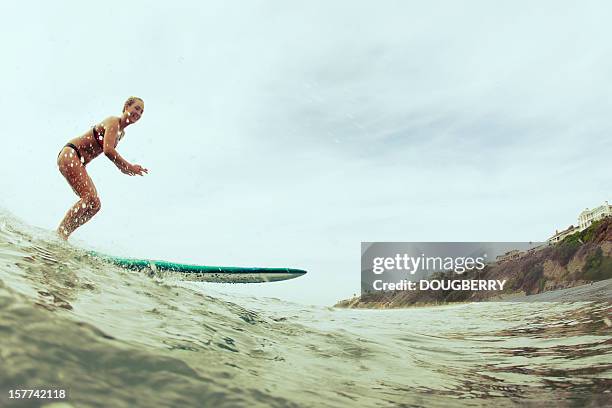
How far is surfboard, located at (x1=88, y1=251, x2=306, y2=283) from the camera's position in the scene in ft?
37.0

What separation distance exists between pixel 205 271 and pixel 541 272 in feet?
181

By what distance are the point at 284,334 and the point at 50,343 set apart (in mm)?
5433

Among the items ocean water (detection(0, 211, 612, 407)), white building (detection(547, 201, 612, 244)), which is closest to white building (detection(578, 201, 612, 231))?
white building (detection(547, 201, 612, 244))

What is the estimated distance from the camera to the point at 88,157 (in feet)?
36.1

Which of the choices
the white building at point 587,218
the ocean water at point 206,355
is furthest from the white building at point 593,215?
the ocean water at point 206,355

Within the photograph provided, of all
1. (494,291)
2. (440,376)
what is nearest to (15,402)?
(440,376)

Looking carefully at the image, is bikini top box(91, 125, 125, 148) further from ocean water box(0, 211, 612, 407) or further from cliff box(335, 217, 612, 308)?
cliff box(335, 217, 612, 308)

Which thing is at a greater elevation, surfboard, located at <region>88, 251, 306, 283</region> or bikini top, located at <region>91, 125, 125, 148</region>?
bikini top, located at <region>91, 125, 125, 148</region>

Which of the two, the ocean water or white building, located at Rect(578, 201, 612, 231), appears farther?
white building, located at Rect(578, 201, 612, 231)

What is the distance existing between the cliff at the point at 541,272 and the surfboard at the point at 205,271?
41374 millimetres

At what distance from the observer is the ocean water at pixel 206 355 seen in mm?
5547

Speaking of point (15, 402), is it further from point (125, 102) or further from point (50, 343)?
point (125, 102)

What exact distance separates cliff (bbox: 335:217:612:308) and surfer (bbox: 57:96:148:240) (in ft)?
153

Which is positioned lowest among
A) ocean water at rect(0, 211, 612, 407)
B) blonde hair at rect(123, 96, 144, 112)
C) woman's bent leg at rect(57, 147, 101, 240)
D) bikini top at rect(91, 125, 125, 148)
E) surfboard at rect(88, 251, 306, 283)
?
ocean water at rect(0, 211, 612, 407)
